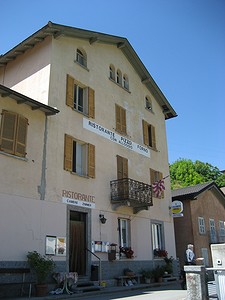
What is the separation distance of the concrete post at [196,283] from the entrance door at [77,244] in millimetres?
6548

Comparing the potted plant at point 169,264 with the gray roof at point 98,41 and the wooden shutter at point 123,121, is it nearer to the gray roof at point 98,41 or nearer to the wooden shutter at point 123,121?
the wooden shutter at point 123,121

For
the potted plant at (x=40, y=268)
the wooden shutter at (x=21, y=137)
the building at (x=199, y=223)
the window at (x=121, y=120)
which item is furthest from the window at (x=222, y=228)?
the wooden shutter at (x=21, y=137)

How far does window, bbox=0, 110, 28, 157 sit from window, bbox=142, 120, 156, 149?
9.11 metres

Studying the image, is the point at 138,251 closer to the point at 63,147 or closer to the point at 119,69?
the point at 63,147

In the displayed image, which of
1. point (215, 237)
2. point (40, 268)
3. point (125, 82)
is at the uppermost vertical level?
point (125, 82)

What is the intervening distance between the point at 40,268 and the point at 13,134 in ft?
15.6

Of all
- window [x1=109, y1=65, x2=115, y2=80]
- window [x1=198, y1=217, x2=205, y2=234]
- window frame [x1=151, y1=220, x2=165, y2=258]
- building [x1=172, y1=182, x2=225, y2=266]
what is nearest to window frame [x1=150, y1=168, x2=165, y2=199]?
window frame [x1=151, y1=220, x2=165, y2=258]

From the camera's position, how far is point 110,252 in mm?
14789

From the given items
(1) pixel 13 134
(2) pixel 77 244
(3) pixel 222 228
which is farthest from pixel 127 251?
(3) pixel 222 228

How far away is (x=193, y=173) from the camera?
155ft

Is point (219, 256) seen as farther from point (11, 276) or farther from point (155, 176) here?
point (155, 176)

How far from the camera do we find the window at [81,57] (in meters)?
17.1

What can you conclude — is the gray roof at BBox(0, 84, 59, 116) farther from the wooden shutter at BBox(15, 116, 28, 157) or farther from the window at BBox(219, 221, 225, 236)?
the window at BBox(219, 221, 225, 236)

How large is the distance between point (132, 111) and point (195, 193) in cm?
752
